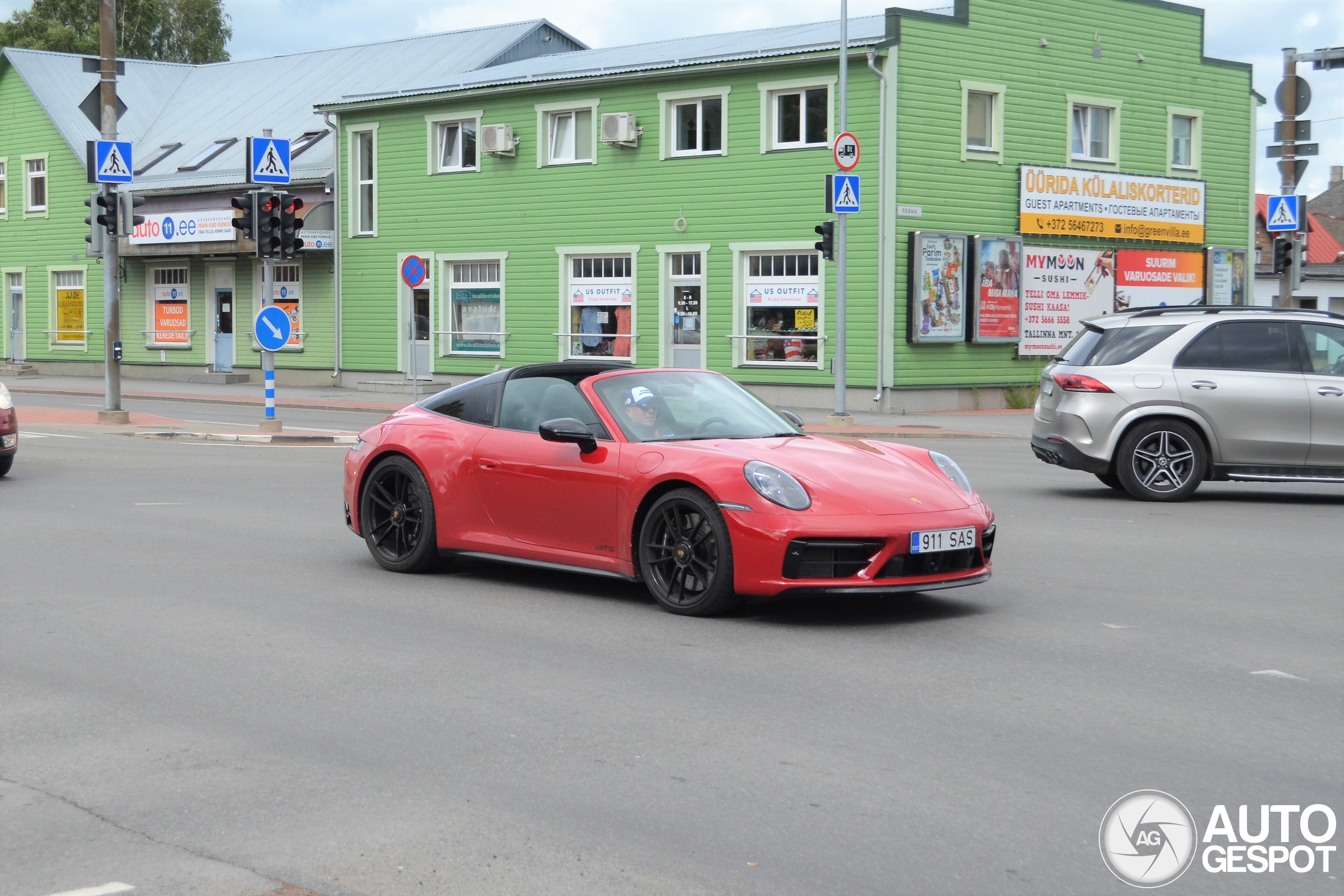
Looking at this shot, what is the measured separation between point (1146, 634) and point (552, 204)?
91.7 feet

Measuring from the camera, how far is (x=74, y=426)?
24.7 meters

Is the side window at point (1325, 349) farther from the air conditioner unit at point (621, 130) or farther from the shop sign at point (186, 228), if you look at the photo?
the shop sign at point (186, 228)

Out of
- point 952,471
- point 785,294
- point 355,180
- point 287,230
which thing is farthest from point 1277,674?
point 355,180

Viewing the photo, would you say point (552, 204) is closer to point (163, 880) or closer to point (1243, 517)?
point (1243, 517)

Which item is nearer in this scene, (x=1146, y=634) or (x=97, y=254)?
(x=1146, y=634)

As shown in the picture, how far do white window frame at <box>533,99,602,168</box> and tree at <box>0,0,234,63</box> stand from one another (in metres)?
34.4

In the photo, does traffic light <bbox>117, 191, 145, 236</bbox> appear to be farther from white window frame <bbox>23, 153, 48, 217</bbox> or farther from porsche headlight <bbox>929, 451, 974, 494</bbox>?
white window frame <bbox>23, 153, 48, 217</bbox>

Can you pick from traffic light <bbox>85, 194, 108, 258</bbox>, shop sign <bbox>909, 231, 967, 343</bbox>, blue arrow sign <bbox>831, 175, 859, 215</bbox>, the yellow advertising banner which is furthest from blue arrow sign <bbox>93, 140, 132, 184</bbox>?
the yellow advertising banner

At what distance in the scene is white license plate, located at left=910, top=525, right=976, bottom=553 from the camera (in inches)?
308

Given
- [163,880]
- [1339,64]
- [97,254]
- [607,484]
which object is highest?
[1339,64]

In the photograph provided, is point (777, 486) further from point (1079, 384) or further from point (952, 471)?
point (1079, 384)

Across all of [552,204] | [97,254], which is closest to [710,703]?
[97,254]

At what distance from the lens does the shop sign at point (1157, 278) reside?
34.0 meters

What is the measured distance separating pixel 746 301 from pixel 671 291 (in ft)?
6.23
